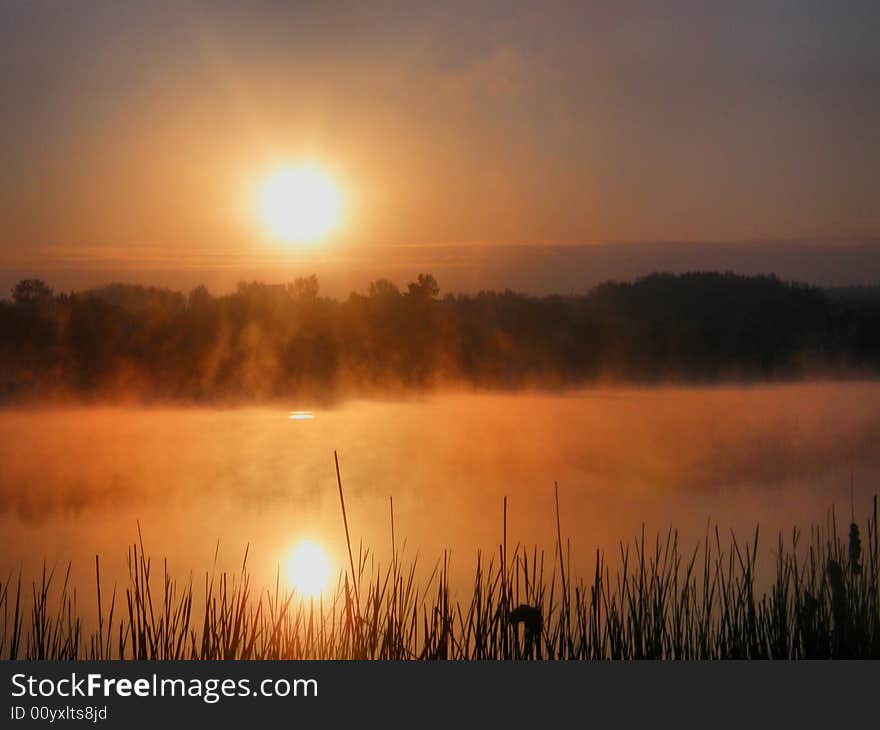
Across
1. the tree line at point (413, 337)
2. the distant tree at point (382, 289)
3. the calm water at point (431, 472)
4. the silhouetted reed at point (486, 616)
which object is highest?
the distant tree at point (382, 289)

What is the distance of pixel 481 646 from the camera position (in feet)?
6.96

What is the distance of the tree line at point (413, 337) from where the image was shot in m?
2.82

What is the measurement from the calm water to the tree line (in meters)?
0.09

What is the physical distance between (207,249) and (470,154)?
35.5 inches

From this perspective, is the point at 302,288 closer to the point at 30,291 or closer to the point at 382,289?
the point at 382,289

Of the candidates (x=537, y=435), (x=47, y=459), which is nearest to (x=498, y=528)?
(x=537, y=435)

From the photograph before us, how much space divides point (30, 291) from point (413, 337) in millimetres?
1216

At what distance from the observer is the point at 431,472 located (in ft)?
8.93

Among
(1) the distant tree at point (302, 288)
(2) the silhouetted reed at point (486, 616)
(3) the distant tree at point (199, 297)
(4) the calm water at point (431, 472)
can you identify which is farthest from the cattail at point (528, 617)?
(3) the distant tree at point (199, 297)

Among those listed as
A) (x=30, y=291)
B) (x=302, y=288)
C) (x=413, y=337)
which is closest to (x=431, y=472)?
(x=413, y=337)

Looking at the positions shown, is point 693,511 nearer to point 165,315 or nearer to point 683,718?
point 683,718

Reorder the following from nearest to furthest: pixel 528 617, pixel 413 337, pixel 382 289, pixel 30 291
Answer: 1. pixel 528 617
2. pixel 30 291
3. pixel 382 289
4. pixel 413 337

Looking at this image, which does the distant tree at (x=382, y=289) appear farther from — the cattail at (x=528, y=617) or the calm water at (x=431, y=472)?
the cattail at (x=528, y=617)

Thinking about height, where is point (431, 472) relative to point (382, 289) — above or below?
below
